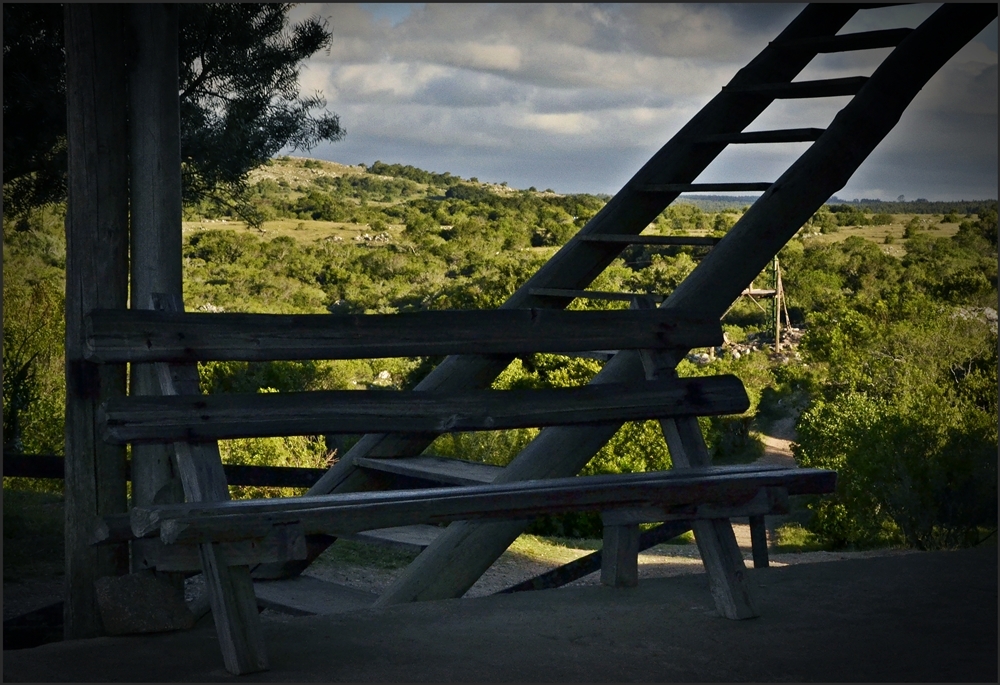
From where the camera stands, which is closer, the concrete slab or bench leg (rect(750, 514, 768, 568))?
the concrete slab

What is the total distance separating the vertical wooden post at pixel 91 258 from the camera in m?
3.44

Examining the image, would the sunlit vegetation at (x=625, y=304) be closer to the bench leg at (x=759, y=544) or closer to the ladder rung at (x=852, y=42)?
the ladder rung at (x=852, y=42)

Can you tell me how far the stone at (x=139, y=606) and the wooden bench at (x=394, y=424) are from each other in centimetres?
22

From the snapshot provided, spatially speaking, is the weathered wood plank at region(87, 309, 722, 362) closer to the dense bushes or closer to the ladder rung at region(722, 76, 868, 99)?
the ladder rung at region(722, 76, 868, 99)

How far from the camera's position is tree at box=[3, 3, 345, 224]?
19.5 ft

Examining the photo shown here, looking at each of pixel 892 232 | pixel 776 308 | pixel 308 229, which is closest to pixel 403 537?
pixel 776 308

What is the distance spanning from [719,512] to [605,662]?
61 centimetres

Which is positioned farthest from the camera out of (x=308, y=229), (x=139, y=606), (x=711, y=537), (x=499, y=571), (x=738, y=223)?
(x=308, y=229)

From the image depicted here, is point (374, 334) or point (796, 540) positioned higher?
point (374, 334)

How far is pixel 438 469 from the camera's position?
404cm

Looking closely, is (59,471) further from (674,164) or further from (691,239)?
(674,164)

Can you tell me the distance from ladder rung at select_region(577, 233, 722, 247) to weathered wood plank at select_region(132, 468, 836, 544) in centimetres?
133

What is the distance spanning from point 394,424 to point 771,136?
244 cm

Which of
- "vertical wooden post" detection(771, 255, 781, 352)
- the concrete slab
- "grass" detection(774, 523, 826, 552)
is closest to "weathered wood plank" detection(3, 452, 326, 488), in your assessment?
the concrete slab
